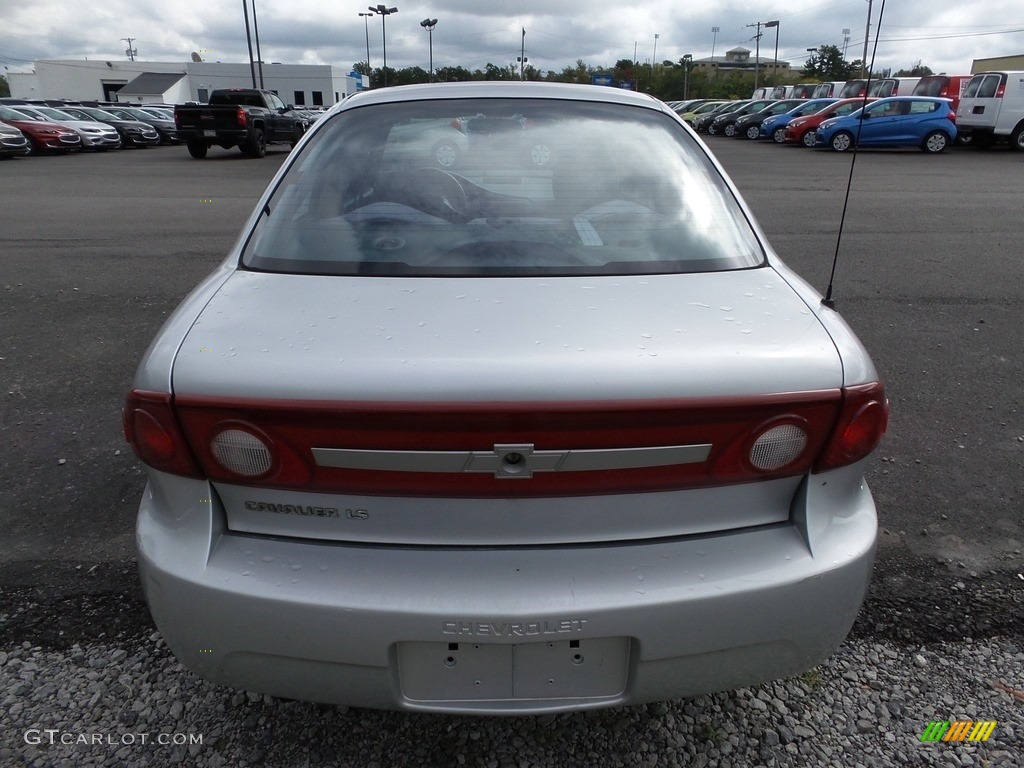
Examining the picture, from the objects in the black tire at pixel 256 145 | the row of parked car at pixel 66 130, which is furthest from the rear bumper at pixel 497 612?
the row of parked car at pixel 66 130

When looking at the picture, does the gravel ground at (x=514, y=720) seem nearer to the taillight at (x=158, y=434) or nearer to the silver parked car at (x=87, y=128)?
the taillight at (x=158, y=434)

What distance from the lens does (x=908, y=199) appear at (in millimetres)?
11852

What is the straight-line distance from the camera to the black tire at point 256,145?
67.9 ft

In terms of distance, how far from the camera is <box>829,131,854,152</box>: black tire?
71.2 feet

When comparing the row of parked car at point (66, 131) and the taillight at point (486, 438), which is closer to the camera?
the taillight at point (486, 438)

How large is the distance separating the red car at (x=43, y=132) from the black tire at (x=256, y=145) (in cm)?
612

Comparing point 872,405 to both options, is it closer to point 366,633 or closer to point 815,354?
point 815,354

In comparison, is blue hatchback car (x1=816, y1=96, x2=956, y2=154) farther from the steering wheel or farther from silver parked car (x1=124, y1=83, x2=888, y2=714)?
silver parked car (x1=124, y1=83, x2=888, y2=714)

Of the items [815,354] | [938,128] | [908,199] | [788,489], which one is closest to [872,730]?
[788,489]

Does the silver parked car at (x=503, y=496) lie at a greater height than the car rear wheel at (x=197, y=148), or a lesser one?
greater

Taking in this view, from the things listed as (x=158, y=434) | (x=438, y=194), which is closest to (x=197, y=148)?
(x=438, y=194)

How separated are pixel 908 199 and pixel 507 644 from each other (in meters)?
12.6

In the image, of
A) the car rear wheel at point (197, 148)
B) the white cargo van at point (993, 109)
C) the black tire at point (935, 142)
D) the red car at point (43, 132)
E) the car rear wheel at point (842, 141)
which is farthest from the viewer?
the red car at point (43, 132)

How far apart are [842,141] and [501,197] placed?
23.0 meters
